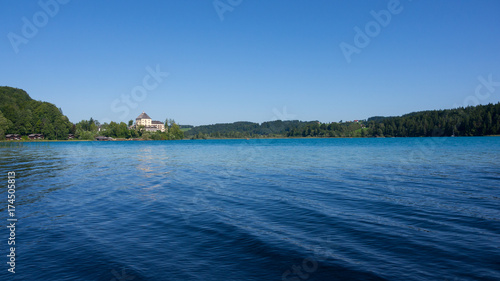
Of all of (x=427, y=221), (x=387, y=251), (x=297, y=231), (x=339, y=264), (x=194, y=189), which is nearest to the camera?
(x=339, y=264)

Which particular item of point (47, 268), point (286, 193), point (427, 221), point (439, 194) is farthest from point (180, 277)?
point (439, 194)

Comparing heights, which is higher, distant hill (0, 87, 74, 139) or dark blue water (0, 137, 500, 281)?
distant hill (0, 87, 74, 139)

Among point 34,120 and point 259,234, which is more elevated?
point 34,120

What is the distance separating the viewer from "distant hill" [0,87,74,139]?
162 metres

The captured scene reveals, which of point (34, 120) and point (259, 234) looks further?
point (34, 120)

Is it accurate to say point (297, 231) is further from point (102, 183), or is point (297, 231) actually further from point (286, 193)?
point (102, 183)

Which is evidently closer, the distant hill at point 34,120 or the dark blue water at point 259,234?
the dark blue water at point 259,234

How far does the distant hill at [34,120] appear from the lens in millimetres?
162250

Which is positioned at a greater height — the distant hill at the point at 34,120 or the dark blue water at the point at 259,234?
the distant hill at the point at 34,120

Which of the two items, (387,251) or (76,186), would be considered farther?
(76,186)

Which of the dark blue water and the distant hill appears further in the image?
the distant hill

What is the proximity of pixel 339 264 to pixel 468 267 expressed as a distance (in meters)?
3.71

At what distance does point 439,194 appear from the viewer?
19.0 m

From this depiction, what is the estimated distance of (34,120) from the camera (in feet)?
568
